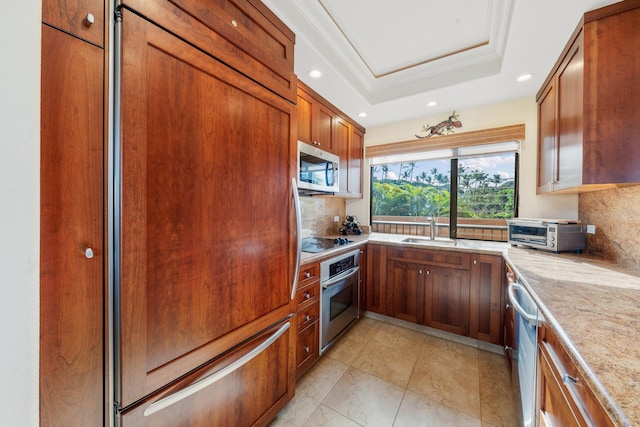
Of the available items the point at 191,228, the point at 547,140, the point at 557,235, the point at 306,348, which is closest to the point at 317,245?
the point at 306,348

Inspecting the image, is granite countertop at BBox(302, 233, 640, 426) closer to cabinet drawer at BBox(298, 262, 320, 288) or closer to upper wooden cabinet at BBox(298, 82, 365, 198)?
cabinet drawer at BBox(298, 262, 320, 288)

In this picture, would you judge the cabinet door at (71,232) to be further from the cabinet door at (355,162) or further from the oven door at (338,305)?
the cabinet door at (355,162)

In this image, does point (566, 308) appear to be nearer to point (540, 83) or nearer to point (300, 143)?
point (300, 143)

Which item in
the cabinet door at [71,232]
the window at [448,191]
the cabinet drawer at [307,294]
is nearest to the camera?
the cabinet door at [71,232]

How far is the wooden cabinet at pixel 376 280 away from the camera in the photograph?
262 cm

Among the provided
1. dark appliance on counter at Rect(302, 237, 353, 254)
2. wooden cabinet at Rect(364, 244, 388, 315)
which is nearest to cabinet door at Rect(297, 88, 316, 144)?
dark appliance on counter at Rect(302, 237, 353, 254)

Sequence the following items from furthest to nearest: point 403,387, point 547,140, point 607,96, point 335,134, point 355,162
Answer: point 355,162 → point 335,134 → point 547,140 → point 403,387 → point 607,96

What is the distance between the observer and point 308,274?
5.82 feet

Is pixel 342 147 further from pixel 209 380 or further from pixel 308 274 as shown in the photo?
pixel 209 380

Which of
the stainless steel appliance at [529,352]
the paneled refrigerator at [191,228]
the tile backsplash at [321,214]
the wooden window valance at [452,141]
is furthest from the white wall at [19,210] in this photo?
the wooden window valance at [452,141]

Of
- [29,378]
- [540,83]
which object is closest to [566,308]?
[29,378]

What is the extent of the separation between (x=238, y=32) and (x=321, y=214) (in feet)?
6.89

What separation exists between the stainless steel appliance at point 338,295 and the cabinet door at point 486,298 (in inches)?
42.2

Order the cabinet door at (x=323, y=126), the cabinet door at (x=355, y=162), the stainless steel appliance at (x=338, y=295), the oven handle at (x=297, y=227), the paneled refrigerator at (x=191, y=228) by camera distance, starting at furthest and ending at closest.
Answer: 1. the cabinet door at (x=355, y=162)
2. the cabinet door at (x=323, y=126)
3. the stainless steel appliance at (x=338, y=295)
4. the oven handle at (x=297, y=227)
5. the paneled refrigerator at (x=191, y=228)
